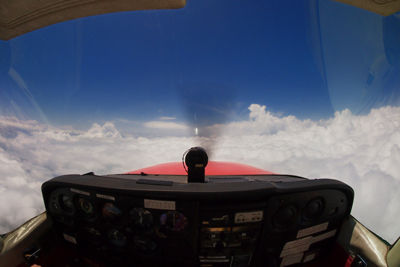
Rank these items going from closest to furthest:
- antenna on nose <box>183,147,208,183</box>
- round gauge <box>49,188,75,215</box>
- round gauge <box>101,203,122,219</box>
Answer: round gauge <box>101,203,122,219</box>, round gauge <box>49,188,75,215</box>, antenna on nose <box>183,147,208,183</box>

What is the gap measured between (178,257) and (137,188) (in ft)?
2.05

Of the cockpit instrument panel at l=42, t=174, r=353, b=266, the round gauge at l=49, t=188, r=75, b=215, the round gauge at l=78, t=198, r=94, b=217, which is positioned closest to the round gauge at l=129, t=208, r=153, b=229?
the cockpit instrument panel at l=42, t=174, r=353, b=266

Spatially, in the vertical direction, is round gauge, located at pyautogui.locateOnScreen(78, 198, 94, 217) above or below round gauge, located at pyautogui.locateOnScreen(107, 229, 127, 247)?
above

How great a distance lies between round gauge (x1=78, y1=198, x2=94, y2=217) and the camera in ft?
3.46

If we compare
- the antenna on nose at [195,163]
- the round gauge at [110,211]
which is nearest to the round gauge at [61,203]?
the round gauge at [110,211]

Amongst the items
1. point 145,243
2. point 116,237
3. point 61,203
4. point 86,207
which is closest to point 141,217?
point 145,243

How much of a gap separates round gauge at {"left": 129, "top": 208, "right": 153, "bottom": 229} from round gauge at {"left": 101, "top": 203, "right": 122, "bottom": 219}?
0.34 feet

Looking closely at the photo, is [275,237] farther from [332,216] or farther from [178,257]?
[178,257]

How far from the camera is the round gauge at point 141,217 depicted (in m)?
0.94

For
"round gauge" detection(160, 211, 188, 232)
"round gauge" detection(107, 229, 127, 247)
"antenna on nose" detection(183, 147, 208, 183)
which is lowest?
"round gauge" detection(107, 229, 127, 247)

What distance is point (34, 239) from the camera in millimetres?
1135

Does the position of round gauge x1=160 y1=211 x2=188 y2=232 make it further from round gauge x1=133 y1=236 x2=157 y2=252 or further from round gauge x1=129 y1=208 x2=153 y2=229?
round gauge x1=133 y1=236 x2=157 y2=252

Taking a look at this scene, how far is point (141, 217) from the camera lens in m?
0.95

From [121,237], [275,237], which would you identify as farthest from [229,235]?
[121,237]
